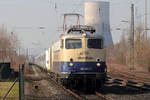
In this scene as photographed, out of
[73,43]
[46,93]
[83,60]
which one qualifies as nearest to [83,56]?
[83,60]

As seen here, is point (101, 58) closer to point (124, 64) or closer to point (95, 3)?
point (124, 64)

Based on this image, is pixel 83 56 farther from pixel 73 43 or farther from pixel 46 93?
pixel 46 93

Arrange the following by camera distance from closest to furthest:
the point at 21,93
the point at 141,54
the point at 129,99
Answer: the point at 21,93
the point at 129,99
the point at 141,54

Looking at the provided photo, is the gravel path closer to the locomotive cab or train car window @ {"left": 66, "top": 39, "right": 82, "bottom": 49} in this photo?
the locomotive cab

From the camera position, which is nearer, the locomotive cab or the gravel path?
the gravel path

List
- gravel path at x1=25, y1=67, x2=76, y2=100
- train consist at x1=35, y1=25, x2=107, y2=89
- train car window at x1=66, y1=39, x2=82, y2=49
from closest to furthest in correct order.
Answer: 1. gravel path at x1=25, y1=67, x2=76, y2=100
2. train consist at x1=35, y1=25, x2=107, y2=89
3. train car window at x1=66, y1=39, x2=82, y2=49

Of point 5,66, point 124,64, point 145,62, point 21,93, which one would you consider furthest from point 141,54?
point 21,93

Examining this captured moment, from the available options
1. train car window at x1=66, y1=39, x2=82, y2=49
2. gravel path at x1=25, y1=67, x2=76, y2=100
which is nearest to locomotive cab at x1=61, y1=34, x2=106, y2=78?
train car window at x1=66, y1=39, x2=82, y2=49

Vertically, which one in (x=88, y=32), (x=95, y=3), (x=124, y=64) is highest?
(x=95, y=3)

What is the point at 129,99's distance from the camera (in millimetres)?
12969

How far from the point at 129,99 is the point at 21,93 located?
6080 mm

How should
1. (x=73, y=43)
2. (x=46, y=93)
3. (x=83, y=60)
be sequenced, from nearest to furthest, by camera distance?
(x=83, y=60) → (x=73, y=43) → (x=46, y=93)

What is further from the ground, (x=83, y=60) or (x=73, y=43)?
(x=73, y=43)

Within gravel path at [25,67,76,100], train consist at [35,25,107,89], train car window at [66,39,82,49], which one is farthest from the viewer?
train car window at [66,39,82,49]
